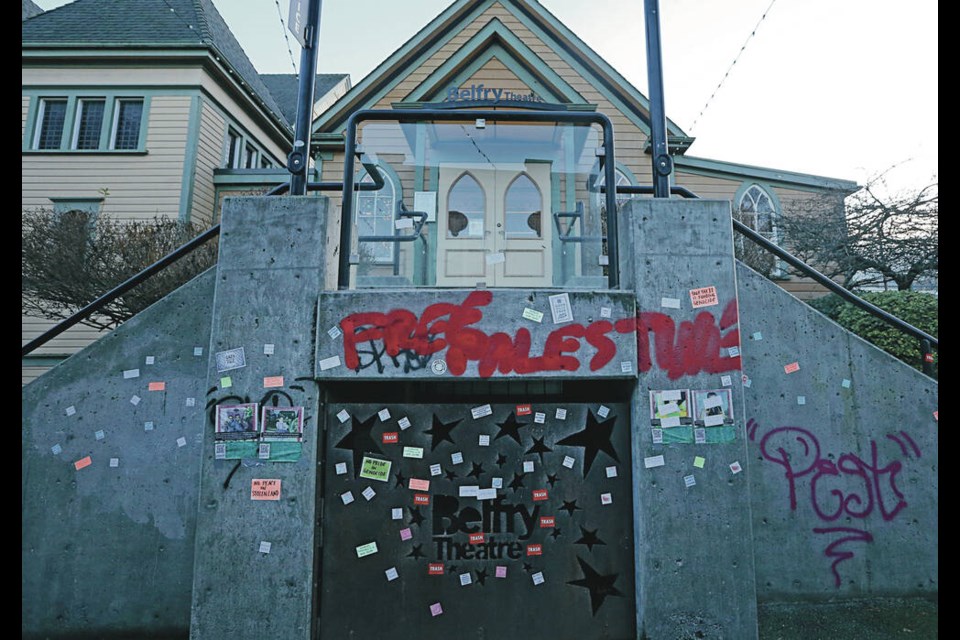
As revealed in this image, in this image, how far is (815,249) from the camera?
40.4 ft

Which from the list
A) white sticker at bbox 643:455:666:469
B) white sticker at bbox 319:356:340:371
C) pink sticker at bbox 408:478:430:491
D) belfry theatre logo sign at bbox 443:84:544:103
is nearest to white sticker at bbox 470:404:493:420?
pink sticker at bbox 408:478:430:491

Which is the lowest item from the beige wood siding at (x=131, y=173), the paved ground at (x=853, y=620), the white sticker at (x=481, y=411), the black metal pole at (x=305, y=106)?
the paved ground at (x=853, y=620)

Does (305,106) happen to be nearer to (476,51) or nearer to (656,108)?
(656,108)

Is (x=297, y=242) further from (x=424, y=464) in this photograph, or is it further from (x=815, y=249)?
(x=815, y=249)

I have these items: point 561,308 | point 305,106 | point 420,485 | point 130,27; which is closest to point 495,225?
point 561,308

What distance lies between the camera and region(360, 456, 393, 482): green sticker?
14.3 ft

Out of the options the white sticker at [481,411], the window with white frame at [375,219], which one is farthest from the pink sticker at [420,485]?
the window with white frame at [375,219]

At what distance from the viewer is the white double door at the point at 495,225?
4711mm

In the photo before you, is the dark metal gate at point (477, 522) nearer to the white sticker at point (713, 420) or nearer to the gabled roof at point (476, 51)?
the white sticker at point (713, 420)

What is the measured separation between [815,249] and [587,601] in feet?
35.5

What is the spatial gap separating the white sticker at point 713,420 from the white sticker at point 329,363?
2.65 m

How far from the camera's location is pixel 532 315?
427 centimetres

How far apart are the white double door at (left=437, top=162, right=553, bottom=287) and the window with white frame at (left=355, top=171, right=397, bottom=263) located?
1.37 ft
